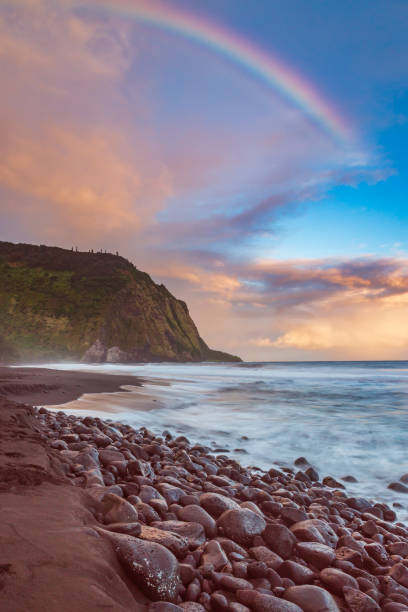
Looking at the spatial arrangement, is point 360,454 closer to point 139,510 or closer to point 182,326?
point 139,510

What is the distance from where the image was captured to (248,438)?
698 cm

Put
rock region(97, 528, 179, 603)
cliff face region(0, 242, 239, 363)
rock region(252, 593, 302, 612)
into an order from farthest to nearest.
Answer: cliff face region(0, 242, 239, 363) → rock region(252, 593, 302, 612) → rock region(97, 528, 179, 603)

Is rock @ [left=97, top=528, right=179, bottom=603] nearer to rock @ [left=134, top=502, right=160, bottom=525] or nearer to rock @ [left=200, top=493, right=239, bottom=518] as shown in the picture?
rock @ [left=134, top=502, right=160, bottom=525]

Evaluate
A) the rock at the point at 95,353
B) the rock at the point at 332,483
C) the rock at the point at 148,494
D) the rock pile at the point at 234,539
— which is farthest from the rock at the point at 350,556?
the rock at the point at 95,353

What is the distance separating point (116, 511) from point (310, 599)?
1143 millimetres

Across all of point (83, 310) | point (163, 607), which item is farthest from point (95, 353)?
point (163, 607)

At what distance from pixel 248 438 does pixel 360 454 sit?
1898 millimetres

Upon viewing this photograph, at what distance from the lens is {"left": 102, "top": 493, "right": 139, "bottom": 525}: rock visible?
223 cm

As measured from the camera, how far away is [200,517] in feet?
8.80

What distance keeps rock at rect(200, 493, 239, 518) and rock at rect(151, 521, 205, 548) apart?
1.34 feet

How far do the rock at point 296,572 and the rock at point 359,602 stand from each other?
21cm

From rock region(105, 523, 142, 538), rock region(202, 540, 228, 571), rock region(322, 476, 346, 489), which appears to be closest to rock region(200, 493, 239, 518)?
rock region(202, 540, 228, 571)

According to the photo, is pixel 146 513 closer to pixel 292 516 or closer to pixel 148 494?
pixel 148 494

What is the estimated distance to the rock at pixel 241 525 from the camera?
262cm
